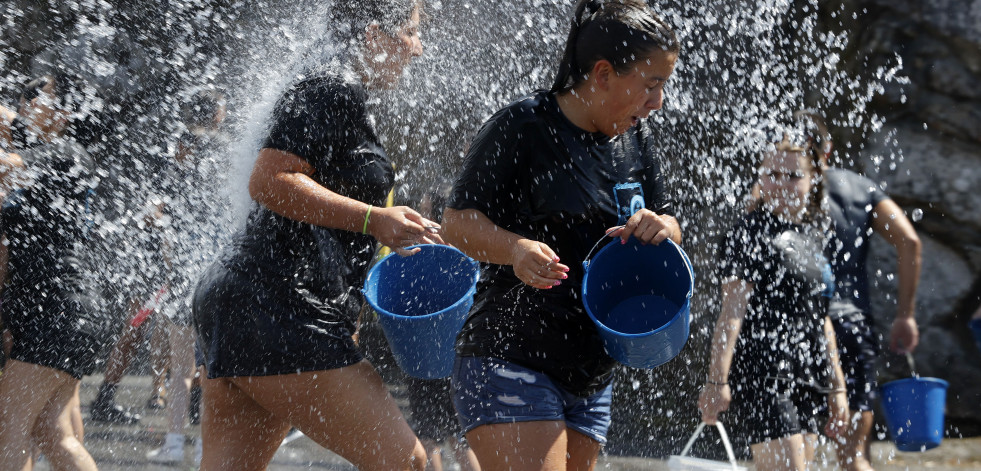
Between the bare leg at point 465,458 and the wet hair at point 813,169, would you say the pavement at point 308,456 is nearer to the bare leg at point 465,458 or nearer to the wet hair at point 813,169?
the bare leg at point 465,458

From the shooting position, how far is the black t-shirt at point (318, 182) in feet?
6.97

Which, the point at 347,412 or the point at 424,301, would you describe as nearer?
the point at 347,412

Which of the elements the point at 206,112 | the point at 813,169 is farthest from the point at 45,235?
the point at 813,169

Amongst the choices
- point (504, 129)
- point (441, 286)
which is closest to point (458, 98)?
point (441, 286)

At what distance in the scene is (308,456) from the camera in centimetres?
482

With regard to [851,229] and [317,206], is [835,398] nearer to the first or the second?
[851,229]

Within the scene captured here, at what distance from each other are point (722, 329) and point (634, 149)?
1.41m

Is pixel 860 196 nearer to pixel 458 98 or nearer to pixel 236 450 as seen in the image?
pixel 236 450

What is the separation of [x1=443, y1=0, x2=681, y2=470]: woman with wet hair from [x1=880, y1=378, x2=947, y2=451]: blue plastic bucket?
210 cm

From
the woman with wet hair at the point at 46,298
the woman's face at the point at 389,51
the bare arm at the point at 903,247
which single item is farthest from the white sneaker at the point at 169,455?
the bare arm at the point at 903,247

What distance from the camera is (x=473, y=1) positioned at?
648 centimetres

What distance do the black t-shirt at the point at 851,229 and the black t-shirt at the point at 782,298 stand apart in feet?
0.26

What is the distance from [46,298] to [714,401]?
234 cm

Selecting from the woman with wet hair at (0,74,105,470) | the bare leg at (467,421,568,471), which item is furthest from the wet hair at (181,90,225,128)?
the bare leg at (467,421,568,471)
